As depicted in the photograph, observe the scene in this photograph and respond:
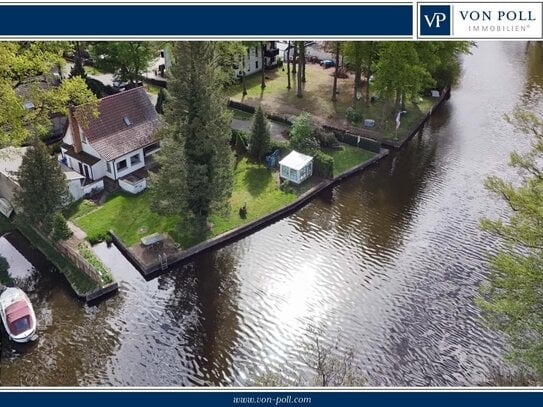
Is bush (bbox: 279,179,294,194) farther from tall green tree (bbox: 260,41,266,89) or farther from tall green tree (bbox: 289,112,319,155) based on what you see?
tall green tree (bbox: 260,41,266,89)

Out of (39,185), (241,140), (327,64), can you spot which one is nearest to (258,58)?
(327,64)

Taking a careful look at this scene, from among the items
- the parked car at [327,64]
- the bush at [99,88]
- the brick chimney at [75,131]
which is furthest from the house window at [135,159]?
the parked car at [327,64]

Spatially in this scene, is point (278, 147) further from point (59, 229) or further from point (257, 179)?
point (59, 229)

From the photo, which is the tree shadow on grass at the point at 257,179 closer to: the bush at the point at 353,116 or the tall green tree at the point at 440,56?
the bush at the point at 353,116

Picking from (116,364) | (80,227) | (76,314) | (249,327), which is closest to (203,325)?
(249,327)

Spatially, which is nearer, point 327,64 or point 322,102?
point 322,102

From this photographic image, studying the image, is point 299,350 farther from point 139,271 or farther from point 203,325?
point 139,271
